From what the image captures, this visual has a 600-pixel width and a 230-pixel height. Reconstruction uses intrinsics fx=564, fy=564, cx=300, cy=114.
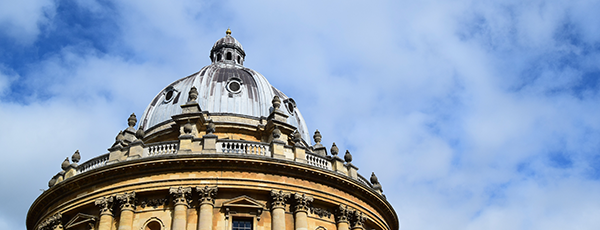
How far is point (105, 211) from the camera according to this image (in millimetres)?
26203

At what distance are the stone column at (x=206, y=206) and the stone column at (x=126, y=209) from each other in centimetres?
319

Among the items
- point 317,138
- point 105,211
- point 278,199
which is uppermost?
point 317,138

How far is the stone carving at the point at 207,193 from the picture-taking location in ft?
84.0

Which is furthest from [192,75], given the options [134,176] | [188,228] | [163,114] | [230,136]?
[188,228]

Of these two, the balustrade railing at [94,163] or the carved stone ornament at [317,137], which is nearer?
the balustrade railing at [94,163]

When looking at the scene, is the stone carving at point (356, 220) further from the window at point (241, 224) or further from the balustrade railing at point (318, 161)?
the window at point (241, 224)

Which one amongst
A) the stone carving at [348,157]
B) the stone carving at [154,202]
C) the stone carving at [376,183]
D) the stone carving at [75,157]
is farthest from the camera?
the stone carving at [376,183]

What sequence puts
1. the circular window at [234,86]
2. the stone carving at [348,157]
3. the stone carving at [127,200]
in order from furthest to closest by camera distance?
the circular window at [234,86] → the stone carving at [348,157] → the stone carving at [127,200]

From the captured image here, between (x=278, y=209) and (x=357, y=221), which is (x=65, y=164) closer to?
(x=278, y=209)

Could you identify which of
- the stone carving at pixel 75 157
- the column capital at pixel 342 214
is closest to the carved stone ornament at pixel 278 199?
the column capital at pixel 342 214

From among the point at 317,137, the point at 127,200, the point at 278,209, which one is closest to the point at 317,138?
the point at 317,137

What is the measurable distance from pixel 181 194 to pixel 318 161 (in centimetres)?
736

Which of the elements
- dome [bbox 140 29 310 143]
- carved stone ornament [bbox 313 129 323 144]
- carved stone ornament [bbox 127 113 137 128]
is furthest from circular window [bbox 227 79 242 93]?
carved stone ornament [bbox 127 113 137 128]

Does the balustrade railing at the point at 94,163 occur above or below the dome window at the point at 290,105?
below
